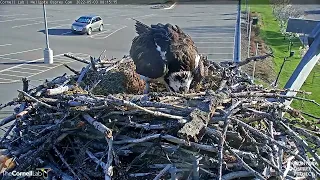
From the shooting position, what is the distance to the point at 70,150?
342 centimetres

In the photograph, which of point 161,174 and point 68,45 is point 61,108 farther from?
point 68,45

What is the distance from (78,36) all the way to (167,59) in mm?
16010

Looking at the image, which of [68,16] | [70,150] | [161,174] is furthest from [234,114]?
[68,16]

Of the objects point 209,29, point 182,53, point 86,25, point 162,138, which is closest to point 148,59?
point 182,53

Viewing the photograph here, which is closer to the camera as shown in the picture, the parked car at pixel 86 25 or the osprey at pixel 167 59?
the osprey at pixel 167 59

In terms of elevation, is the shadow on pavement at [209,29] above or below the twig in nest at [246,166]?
below

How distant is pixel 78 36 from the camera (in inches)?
770

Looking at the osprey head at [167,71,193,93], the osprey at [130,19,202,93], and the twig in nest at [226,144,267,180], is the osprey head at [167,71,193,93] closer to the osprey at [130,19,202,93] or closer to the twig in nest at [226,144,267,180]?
the osprey at [130,19,202,93]

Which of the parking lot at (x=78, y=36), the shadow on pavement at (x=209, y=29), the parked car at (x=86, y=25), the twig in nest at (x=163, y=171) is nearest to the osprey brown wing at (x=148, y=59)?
the twig in nest at (x=163, y=171)

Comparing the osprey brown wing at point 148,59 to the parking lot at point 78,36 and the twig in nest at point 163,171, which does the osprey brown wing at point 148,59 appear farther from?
the parking lot at point 78,36

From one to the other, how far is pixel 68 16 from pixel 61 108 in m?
22.5

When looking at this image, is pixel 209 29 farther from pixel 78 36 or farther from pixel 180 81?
pixel 180 81

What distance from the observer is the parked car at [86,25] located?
19703 millimetres

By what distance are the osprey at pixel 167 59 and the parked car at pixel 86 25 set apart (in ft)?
51.9
